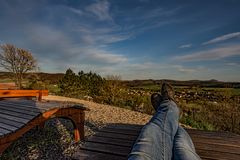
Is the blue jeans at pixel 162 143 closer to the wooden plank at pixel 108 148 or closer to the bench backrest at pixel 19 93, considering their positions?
the wooden plank at pixel 108 148

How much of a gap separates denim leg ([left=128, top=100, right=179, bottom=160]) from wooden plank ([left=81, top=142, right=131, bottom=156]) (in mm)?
309

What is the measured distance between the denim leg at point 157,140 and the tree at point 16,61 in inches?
894

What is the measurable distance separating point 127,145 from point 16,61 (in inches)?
912

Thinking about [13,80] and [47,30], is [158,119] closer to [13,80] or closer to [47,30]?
[47,30]

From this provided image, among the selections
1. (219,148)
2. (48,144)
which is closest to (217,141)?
(219,148)

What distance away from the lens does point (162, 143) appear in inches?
49.9

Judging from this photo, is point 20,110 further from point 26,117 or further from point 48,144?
point 48,144

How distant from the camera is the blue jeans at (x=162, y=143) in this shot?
111cm

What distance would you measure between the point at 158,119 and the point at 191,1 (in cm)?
561

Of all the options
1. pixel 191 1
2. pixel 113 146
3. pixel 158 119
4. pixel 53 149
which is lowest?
pixel 53 149

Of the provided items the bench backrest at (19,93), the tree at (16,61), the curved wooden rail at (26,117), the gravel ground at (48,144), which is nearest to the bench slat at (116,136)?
the gravel ground at (48,144)

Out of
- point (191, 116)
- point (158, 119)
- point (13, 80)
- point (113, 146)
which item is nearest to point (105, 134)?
point (113, 146)

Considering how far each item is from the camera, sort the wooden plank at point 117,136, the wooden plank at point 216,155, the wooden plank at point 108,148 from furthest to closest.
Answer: the wooden plank at point 117,136, the wooden plank at point 108,148, the wooden plank at point 216,155

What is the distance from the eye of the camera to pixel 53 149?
145 inches
